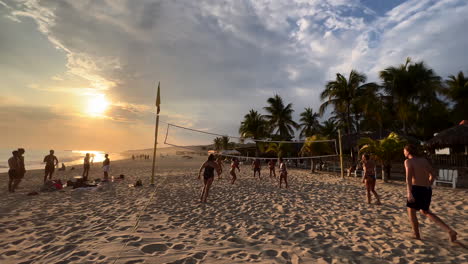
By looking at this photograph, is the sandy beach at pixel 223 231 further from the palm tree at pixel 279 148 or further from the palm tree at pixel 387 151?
the palm tree at pixel 279 148

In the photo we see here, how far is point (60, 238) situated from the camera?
3.86 m

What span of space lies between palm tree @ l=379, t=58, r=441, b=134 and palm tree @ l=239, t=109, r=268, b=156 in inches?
599

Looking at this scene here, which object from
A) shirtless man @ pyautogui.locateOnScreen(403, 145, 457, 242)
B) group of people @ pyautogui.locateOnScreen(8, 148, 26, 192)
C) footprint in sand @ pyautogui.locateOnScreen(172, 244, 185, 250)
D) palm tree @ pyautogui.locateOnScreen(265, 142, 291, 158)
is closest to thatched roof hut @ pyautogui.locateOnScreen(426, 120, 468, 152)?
palm tree @ pyautogui.locateOnScreen(265, 142, 291, 158)

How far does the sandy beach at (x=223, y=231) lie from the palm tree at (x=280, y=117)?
79.6ft

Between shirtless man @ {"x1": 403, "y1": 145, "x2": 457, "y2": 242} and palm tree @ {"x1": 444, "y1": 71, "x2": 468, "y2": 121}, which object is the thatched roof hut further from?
shirtless man @ {"x1": 403, "y1": 145, "x2": 457, "y2": 242}

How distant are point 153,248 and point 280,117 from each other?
94.5 ft

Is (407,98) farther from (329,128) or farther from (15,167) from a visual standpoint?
(15,167)

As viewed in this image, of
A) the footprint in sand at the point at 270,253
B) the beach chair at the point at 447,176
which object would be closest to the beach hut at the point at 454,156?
the beach chair at the point at 447,176

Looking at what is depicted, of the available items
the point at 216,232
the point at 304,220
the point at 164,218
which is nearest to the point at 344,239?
the point at 304,220

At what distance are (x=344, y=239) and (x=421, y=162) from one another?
1.79m

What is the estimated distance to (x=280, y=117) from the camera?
30906mm

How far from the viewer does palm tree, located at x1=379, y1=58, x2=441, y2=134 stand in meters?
21.3

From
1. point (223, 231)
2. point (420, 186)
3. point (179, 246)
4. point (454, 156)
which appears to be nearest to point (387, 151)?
point (454, 156)

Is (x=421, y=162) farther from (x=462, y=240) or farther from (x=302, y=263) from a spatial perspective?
(x=302, y=263)
